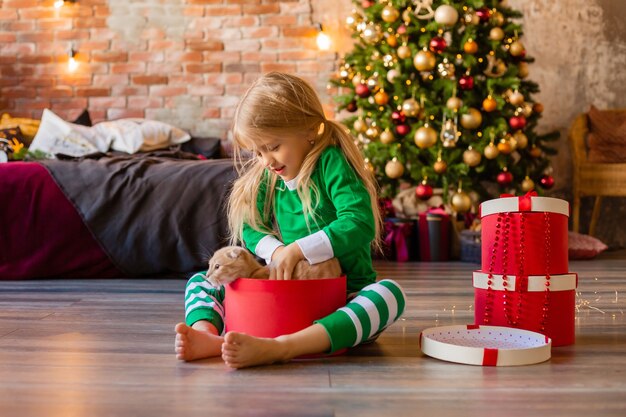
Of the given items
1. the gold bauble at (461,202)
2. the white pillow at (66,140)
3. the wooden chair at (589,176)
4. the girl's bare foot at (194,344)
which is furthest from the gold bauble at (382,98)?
the girl's bare foot at (194,344)

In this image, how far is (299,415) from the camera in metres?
1.11

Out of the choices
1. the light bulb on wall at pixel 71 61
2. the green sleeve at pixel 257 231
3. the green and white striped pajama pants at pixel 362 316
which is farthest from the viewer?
the light bulb on wall at pixel 71 61

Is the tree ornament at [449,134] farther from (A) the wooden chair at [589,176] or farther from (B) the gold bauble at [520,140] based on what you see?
(A) the wooden chair at [589,176]

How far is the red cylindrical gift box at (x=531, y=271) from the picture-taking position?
1647 millimetres

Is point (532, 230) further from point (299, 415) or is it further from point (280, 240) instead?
point (299, 415)

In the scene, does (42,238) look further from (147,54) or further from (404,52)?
(147,54)

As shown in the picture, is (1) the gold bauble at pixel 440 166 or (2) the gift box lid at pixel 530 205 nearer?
(2) the gift box lid at pixel 530 205

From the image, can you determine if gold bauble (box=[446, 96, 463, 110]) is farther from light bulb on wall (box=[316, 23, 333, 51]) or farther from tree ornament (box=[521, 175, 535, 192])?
light bulb on wall (box=[316, 23, 333, 51])

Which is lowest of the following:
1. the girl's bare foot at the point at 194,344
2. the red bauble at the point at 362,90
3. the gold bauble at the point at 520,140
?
the girl's bare foot at the point at 194,344

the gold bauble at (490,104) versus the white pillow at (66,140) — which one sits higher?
the gold bauble at (490,104)

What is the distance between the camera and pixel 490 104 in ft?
13.9

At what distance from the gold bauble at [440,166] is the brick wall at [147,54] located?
1548 millimetres

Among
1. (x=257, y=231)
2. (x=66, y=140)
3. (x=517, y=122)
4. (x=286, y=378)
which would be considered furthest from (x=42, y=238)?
(x=517, y=122)

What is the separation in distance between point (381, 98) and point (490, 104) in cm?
60
